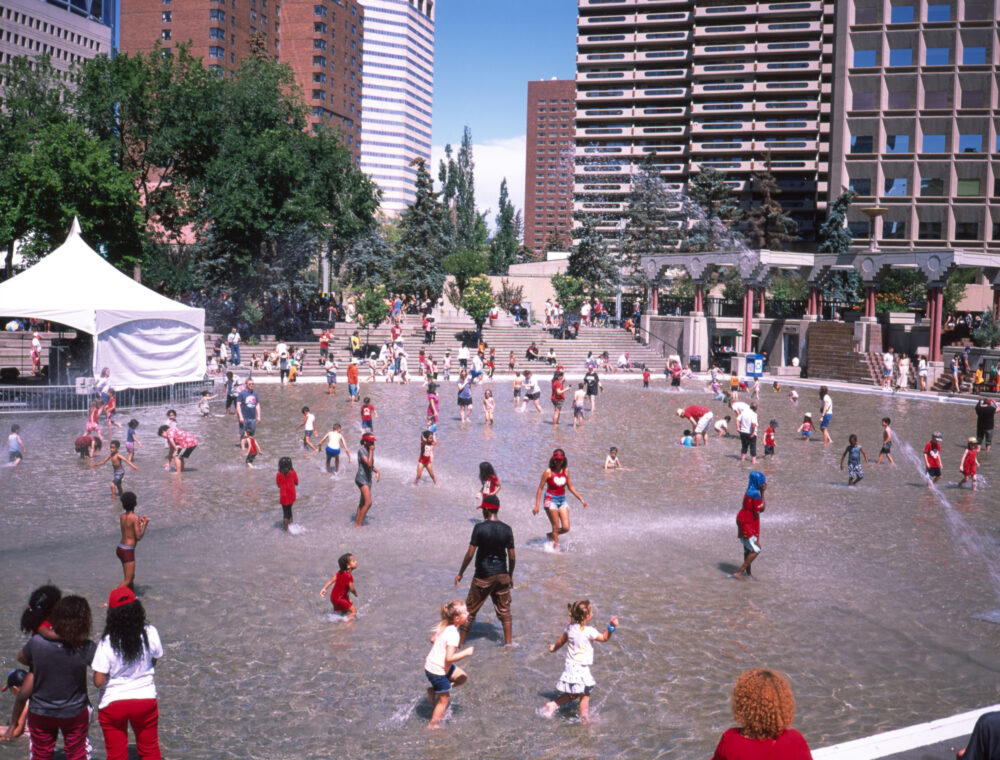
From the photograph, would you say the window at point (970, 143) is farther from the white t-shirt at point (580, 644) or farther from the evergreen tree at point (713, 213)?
the white t-shirt at point (580, 644)

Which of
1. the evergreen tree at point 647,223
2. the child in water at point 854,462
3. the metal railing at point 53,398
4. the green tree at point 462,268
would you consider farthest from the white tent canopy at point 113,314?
the evergreen tree at point 647,223

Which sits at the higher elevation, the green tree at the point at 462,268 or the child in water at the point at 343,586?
the green tree at the point at 462,268

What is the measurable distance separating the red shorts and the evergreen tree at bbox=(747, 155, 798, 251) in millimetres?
69122

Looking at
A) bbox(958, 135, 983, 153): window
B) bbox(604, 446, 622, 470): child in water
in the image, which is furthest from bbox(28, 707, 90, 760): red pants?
bbox(958, 135, 983, 153): window

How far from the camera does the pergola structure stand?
135ft

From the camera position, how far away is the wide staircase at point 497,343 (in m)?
43.4

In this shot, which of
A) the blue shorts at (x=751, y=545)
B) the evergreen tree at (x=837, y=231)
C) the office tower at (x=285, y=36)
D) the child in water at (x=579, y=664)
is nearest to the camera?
the child in water at (x=579, y=664)

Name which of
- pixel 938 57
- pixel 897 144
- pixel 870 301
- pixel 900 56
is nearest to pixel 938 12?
pixel 938 57

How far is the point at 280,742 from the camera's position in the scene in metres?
7.00

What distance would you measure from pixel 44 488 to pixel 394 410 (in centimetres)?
1333

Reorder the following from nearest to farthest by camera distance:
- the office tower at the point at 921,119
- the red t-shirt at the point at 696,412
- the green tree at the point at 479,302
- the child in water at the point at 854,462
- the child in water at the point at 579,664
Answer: the child in water at the point at 579,664 < the child in water at the point at 854,462 < the red t-shirt at the point at 696,412 < the green tree at the point at 479,302 < the office tower at the point at 921,119

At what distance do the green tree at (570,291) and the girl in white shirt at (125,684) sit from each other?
60.0 meters

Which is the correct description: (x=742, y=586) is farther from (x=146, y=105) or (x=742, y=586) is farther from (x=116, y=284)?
(x=146, y=105)

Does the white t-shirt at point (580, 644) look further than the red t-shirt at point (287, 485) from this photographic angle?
No
